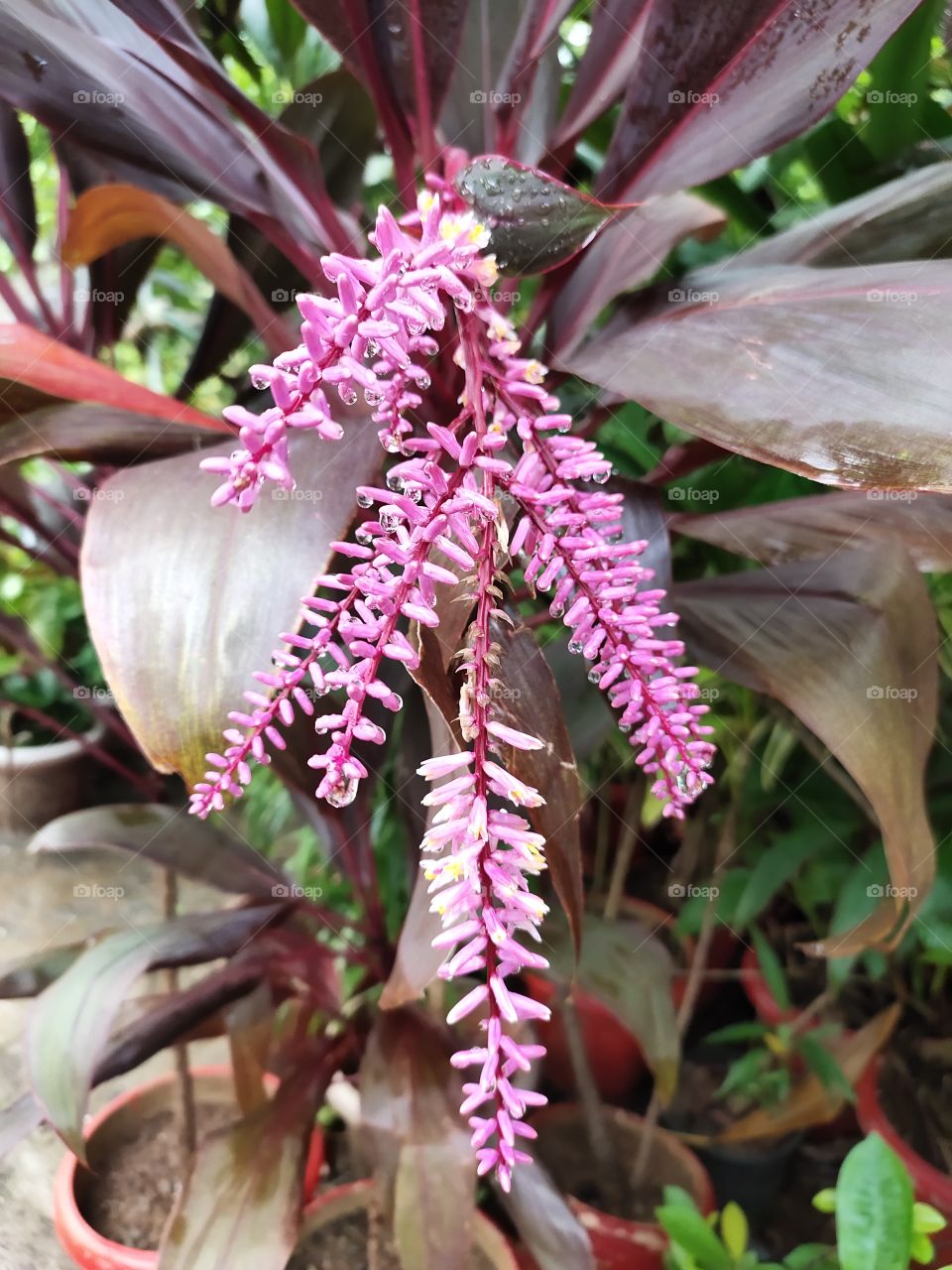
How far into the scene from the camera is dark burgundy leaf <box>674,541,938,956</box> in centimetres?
44

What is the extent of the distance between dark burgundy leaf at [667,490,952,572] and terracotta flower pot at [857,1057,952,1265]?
0.54 metres

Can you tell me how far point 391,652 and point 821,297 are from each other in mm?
285

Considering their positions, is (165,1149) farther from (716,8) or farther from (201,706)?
(716,8)

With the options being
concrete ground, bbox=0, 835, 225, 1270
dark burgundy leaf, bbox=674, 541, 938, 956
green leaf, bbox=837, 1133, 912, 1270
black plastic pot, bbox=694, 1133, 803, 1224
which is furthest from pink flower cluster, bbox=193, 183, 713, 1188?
black plastic pot, bbox=694, 1133, 803, 1224

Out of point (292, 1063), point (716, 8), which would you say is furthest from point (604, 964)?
point (716, 8)

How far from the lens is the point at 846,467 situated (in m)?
0.30

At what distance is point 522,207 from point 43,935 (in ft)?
4.80

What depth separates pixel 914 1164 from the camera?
0.85m
